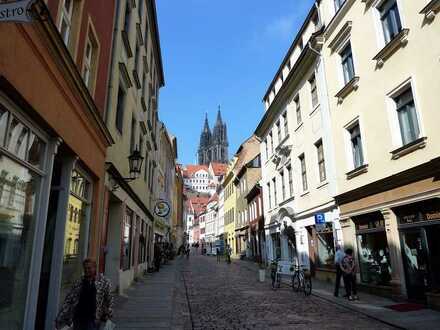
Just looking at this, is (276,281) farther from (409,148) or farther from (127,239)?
(409,148)

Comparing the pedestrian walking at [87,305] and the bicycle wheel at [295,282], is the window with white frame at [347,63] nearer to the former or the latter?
the bicycle wheel at [295,282]

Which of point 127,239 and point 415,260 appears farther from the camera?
point 127,239

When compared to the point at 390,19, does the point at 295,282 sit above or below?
below

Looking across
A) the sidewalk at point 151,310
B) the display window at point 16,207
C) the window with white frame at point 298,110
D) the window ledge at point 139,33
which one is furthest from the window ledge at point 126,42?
the window with white frame at point 298,110

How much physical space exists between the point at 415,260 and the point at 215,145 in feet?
513

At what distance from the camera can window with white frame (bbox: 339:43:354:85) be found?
14617 mm

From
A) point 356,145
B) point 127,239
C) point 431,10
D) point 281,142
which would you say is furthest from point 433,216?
point 281,142

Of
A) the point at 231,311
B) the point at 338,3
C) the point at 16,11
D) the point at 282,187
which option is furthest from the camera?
the point at 282,187

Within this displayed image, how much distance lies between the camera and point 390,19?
39.9ft

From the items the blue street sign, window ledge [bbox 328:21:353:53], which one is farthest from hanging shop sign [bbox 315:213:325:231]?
window ledge [bbox 328:21:353:53]

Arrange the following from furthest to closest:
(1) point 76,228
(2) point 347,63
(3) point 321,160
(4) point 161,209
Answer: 1. (4) point 161,209
2. (3) point 321,160
3. (2) point 347,63
4. (1) point 76,228

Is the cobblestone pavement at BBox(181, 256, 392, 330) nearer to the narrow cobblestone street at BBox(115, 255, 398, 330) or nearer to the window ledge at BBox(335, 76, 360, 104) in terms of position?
the narrow cobblestone street at BBox(115, 255, 398, 330)

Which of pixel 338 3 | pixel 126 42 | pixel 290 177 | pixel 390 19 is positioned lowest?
pixel 290 177

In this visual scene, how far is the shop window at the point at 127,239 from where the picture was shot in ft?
44.3
